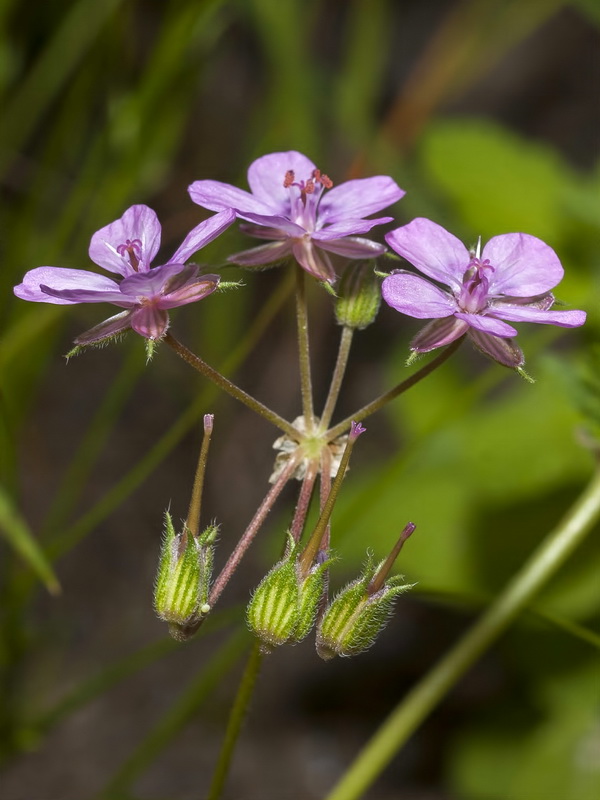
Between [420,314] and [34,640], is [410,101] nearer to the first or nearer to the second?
[34,640]

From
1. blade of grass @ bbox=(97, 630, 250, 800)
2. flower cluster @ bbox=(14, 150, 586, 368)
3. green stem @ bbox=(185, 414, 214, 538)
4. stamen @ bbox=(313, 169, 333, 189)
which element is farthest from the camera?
blade of grass @ bbox=(97, 630, 250, 800)

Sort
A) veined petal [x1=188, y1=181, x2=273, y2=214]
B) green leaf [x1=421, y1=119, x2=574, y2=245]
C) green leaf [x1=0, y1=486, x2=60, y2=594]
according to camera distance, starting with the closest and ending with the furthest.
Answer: veined petal [x1=188, y1=181, x2=273, y2=214], green leaf [x1=0, y1=486, x2=60, y2=594], green leaf [x1=421, y1=119, x2=574, y2=245]

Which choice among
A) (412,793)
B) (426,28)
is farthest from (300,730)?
(426,28)

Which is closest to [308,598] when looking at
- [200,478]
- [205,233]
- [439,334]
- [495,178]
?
[200,478]

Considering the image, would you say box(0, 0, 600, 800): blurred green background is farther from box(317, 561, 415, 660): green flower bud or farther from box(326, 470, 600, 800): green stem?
box(317, 561, 415, 660): green flower bud

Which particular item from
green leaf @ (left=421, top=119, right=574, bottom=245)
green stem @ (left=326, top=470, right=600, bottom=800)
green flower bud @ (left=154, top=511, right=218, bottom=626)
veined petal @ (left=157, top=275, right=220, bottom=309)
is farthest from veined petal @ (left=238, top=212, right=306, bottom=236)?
green leaf @ (left=421, top=119, right=574, bottom=245)

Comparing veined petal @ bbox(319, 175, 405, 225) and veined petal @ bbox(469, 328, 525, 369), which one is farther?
veined petal @ bbox(319, 175, 405, 225)
